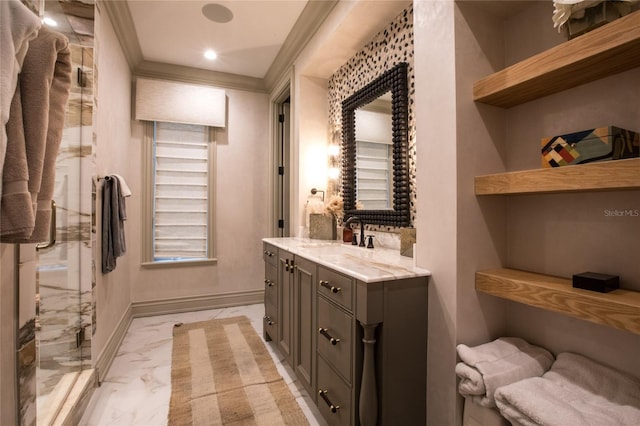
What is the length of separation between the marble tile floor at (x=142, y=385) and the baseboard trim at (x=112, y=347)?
0.04 meters

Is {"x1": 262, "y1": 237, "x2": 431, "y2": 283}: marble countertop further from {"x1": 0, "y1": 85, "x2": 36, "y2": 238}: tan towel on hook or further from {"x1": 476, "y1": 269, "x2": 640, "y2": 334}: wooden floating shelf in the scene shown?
{"x1": 0, "y1": 85, "x2": 36, "y2": 238}: tan towel on hook

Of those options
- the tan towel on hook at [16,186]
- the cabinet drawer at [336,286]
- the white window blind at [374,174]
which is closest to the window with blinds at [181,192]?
the white window blind at [374,174]

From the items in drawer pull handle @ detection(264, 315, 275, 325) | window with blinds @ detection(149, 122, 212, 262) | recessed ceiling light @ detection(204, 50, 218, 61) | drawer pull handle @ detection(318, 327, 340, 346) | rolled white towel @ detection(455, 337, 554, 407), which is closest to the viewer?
rolled white towel @ detection(455, 337, 554, 407)

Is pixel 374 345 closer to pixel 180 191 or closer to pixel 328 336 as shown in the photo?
pixel 328 336

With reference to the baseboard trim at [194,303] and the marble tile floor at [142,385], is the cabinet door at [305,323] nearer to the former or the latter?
the marble tile floor at [142,385]

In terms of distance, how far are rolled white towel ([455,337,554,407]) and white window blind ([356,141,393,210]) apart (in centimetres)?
116

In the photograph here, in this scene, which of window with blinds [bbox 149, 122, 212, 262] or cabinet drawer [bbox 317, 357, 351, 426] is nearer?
cabinet drawer [bbox 317, 357, 351, 426]

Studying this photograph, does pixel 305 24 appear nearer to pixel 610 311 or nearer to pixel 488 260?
pixel 488 260

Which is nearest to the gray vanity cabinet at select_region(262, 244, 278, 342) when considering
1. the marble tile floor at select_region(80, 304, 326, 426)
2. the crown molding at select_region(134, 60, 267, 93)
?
the marble tile floor at select_region(80, 304, 326, 426)

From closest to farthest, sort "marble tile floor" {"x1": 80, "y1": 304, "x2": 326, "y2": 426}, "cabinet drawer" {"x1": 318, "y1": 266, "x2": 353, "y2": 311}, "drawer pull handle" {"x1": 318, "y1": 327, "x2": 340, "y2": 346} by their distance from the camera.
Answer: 1. "cabinet drawer" {"x1": 318, "y1": 266, "x2": 353, "y2": 311}
2. "drawer pull handle" {"x1": 318, "y1": 327, "x2": 340, "y2": 346}
3. "marble tile floor" {"x1": 80, "y1": 304, "x2": 326, "y2": 426}

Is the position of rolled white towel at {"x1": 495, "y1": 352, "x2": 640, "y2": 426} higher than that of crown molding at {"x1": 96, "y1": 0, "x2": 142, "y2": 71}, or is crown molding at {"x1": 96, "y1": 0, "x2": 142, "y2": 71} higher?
crown molding at {"x1": 96, "y1": 0, "x2": 142, "y2": 71}

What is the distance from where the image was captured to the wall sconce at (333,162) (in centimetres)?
292

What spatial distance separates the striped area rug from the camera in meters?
1.78

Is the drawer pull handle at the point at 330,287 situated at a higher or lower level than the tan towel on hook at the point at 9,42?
lower
